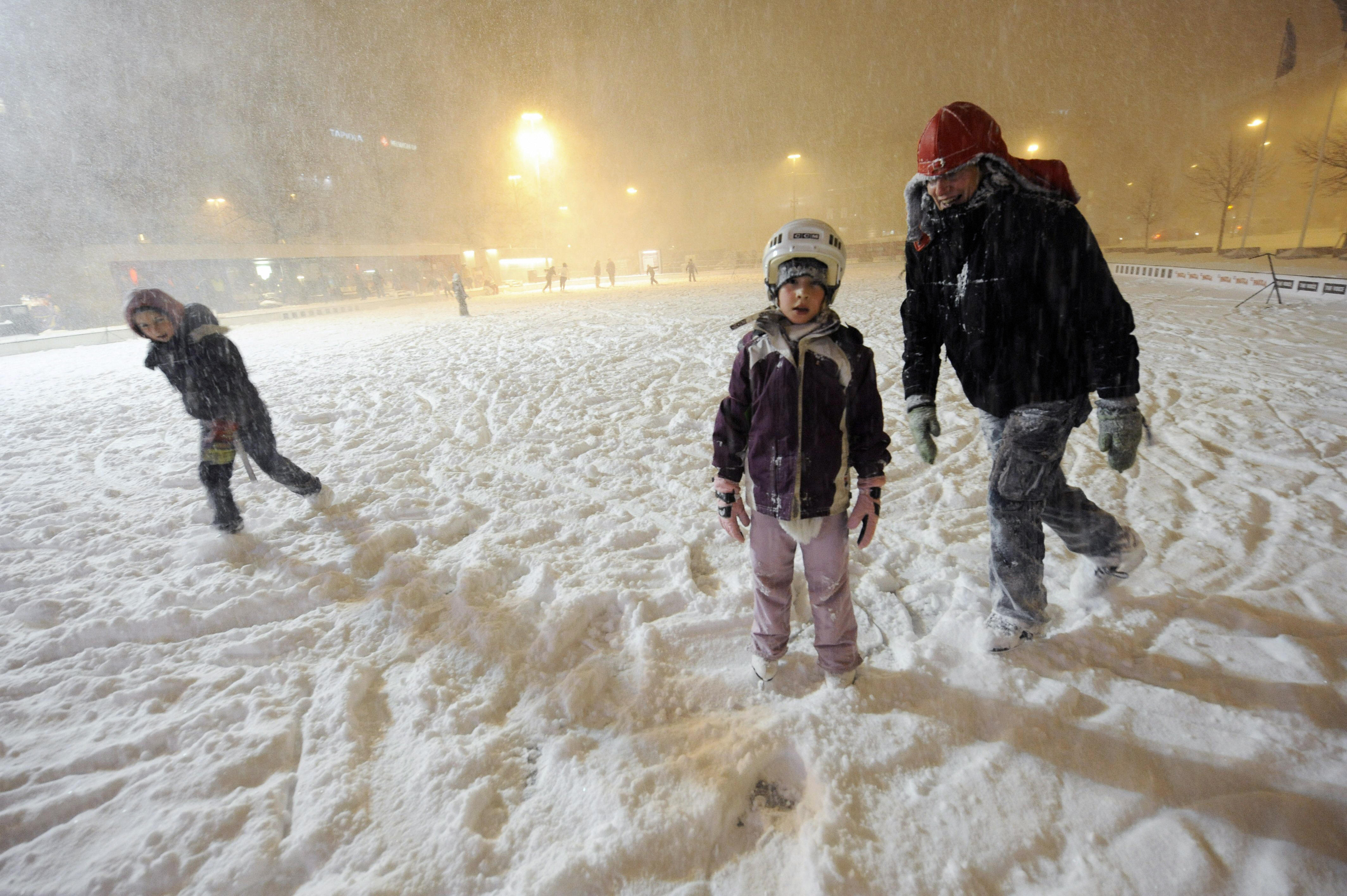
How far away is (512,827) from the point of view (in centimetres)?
181

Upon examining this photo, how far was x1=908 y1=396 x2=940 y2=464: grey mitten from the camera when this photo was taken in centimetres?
245

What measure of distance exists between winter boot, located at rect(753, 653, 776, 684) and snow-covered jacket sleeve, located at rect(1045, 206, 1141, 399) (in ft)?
5.88

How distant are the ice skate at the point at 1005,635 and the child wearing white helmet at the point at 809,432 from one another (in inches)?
26.8

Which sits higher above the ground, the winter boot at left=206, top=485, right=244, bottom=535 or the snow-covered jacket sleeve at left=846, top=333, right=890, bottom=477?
the snow-covered jacket sleeve at left=846, top=333, right=890, bottom=477

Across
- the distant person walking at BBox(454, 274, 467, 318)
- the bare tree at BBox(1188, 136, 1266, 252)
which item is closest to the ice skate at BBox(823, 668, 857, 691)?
the distant person walking at BBox(454, 274, 467, 318)

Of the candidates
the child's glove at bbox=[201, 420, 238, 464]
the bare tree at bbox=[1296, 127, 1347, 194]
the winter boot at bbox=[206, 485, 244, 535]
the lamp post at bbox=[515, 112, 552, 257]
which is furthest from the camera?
the lamp post at bbox=[515, 112, 552, 257]

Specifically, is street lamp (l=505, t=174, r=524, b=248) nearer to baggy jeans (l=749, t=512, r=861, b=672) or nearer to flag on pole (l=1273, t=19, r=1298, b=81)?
flag on pole (l=1273, t=19, r=1298, b=81)

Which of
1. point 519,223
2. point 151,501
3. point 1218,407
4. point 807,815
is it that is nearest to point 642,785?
point 807,815

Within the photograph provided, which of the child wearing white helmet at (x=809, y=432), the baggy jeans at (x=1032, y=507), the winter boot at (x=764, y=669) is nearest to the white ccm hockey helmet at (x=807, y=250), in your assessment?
the child wearing white helmet at (x=809, y=432)

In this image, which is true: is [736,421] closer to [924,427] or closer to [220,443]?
[924,427]

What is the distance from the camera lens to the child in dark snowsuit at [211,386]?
11.8 ft

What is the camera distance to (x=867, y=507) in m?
2.14

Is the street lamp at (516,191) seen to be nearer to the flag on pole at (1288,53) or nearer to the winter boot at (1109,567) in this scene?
the flag on pole at (1288,53)

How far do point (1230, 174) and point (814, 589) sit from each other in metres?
46.7
